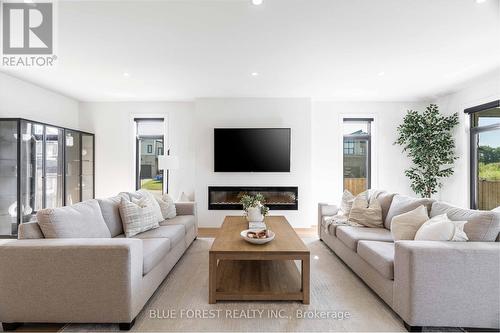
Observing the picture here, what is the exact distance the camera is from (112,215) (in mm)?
2732

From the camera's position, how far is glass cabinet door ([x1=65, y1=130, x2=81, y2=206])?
4.53 meters

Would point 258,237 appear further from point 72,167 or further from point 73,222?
A: point 72,167

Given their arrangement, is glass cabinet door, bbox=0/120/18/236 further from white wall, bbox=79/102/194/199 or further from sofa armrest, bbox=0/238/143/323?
sofa armrest, bbox=0/238/143/323

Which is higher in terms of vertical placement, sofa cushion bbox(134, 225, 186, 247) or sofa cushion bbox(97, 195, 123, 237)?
sofa cushion bbox(97, 195, 123, 237)

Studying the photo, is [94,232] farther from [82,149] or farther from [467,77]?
[467,77]

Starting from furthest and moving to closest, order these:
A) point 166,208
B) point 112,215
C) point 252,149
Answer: point 252,149 → point 166,208 → point 112,215

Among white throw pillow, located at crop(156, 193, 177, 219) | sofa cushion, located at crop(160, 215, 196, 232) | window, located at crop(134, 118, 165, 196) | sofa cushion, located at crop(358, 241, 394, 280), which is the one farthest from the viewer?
window, located at crop(134, 118, 165, 196)

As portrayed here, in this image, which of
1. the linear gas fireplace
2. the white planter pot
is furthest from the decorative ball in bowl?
the linear gas fireplace

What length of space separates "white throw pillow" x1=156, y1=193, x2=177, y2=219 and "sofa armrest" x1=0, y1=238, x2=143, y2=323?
1.76 meters

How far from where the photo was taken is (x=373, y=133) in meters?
5.22

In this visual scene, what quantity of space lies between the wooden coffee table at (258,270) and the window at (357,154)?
3111mm

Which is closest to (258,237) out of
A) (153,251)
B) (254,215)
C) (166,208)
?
(254,215)

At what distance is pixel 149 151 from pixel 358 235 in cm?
453

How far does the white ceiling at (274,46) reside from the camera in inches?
86.0
